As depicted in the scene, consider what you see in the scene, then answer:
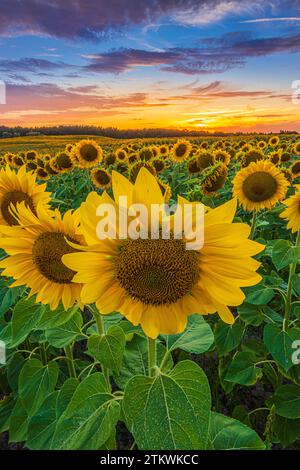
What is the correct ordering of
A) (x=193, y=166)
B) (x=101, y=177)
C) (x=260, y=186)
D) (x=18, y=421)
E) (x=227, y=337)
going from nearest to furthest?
(x=18, y=421) < (x=227, y=337) < (x=260, y=186) < (x=193, y=166) < (x=101, y=177)

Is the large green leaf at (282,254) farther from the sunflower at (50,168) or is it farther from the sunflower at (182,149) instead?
the sunflower at (50,168)

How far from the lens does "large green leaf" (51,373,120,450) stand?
137 centimetres

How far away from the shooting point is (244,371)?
105 inches

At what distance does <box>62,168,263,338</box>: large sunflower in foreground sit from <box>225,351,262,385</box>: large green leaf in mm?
1565

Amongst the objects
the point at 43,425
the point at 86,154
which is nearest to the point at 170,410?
the point at 43,425

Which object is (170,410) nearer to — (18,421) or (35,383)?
(35,383)

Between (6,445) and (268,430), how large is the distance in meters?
1.94

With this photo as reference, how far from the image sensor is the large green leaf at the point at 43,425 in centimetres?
187

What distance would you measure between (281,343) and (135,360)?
1100mm

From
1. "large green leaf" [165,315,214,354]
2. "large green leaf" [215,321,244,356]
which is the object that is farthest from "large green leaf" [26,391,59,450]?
"large green leaf" [215,321,244,356]

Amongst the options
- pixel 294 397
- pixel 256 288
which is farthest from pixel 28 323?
pixel 294 397

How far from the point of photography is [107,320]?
1916 mm

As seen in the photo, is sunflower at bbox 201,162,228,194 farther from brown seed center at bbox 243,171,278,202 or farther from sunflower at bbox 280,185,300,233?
sunflower at bbox 280,185,300,233

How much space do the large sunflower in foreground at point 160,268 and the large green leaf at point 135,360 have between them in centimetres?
51
